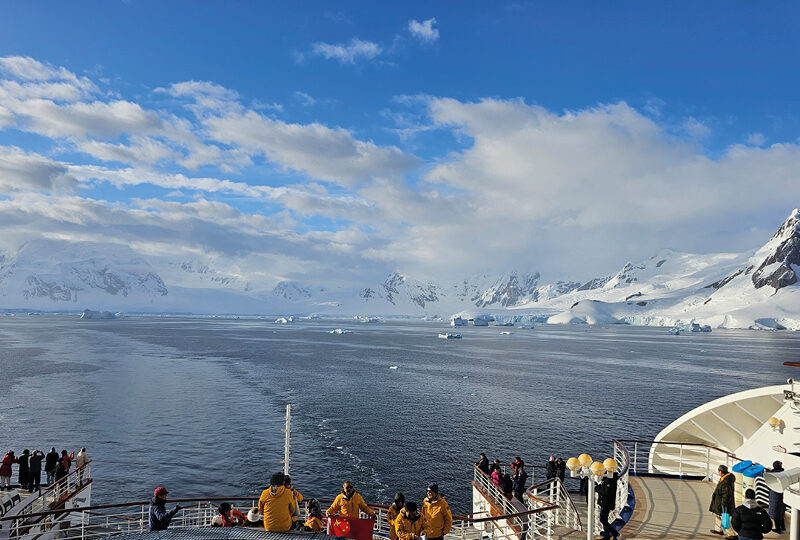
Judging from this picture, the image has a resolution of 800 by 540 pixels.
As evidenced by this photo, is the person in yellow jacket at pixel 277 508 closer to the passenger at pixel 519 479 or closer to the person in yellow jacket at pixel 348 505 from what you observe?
the person in yellow jacket at pixel 348 505

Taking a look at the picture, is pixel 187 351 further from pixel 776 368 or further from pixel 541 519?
pixel 776 368

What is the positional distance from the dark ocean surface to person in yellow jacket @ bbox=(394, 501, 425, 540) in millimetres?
22259

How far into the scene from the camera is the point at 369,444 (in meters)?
42.6

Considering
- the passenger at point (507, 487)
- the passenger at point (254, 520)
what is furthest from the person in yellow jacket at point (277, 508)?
the passenger at point (507, 487)

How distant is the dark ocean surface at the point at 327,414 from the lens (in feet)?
116

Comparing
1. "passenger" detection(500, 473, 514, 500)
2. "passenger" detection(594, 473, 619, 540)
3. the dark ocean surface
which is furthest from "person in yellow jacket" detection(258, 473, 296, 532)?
the dark ocean surface

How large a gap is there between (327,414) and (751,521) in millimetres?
46459

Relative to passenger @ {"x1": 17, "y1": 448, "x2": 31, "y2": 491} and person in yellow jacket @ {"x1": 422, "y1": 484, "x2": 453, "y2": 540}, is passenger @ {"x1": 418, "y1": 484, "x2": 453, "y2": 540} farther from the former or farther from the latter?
passenger @ {"x1": 17, "y1": 448, "x2": 31, "y2": 491}

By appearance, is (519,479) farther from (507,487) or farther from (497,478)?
(497,478)

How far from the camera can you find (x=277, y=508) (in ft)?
33.4

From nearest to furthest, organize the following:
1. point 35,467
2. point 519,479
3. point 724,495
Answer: point 724,495
point 519,479
point 35,467

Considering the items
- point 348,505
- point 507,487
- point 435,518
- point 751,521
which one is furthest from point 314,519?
point 507,487

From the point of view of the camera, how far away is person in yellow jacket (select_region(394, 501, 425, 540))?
1008 cm

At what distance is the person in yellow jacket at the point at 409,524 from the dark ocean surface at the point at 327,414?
876 inches
